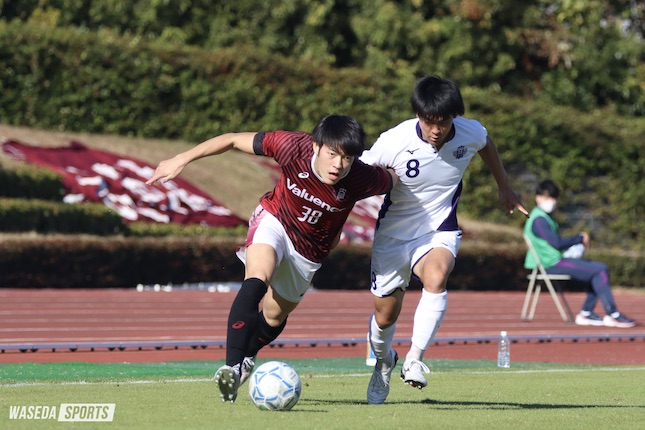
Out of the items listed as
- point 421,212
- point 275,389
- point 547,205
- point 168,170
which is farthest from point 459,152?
point 547,205

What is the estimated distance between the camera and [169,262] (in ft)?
65.3

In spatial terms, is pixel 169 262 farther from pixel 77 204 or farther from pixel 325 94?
pixel 325 94

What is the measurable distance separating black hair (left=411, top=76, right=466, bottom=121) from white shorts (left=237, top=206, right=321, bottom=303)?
3.70ft

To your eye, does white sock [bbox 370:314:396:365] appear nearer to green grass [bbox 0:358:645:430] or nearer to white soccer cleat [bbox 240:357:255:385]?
green grass [bbox 0:358:645:430]

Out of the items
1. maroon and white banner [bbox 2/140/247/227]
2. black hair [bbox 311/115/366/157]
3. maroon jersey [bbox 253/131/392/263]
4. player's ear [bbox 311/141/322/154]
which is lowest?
maroon and white banner [bbox 2/140/247/227]

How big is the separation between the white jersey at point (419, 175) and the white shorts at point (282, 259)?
71 centimetres

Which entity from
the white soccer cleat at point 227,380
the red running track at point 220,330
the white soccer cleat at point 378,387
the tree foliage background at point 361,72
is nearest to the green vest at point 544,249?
the red running track at point 220,330

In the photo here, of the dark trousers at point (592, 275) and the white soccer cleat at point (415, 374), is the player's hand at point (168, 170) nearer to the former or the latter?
the white soccer cleat at point (415, 374)

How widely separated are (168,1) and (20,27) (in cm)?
500

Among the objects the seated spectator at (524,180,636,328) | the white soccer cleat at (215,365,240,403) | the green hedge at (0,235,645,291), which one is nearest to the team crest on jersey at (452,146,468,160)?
the white soccer cleat at (215,365,240,403)

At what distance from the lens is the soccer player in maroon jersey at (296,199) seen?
23.3 ft

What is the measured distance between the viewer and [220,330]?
49.2 ft

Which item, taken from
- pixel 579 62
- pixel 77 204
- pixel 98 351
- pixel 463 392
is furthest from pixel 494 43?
pixel 463 392

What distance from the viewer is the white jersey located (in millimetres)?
7699
